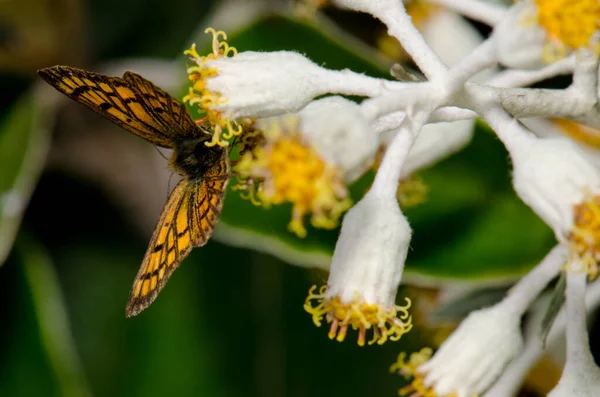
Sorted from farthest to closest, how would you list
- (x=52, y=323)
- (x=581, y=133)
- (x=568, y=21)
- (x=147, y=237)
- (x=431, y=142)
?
(x=147, y=237)
(x=52, y=323)
(x=581, y=133)
(x=431, y=142)
(x=568, y=21)

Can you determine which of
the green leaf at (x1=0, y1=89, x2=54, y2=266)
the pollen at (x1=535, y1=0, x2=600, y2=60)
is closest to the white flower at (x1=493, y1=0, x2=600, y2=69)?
the pollen at (x1=535, y1=0, x2=600, y2=60)

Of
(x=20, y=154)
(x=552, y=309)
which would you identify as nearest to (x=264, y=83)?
(x=552, y=309)

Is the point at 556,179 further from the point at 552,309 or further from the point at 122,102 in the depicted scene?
the point at 122,102

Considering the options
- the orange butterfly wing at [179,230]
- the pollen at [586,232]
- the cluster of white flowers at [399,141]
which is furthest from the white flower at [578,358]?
the orange butterfly wing at [179,230]

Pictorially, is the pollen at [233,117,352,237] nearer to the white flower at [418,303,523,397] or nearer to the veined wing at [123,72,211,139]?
the veined wing at [123,72,211,139]

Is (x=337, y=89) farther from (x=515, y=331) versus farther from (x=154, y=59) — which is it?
(x=154, y=59)

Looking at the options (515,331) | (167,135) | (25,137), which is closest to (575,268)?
(515,331)

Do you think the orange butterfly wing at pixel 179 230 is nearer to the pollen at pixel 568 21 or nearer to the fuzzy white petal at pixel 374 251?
the fuzzy white petal at pixel 374 251
